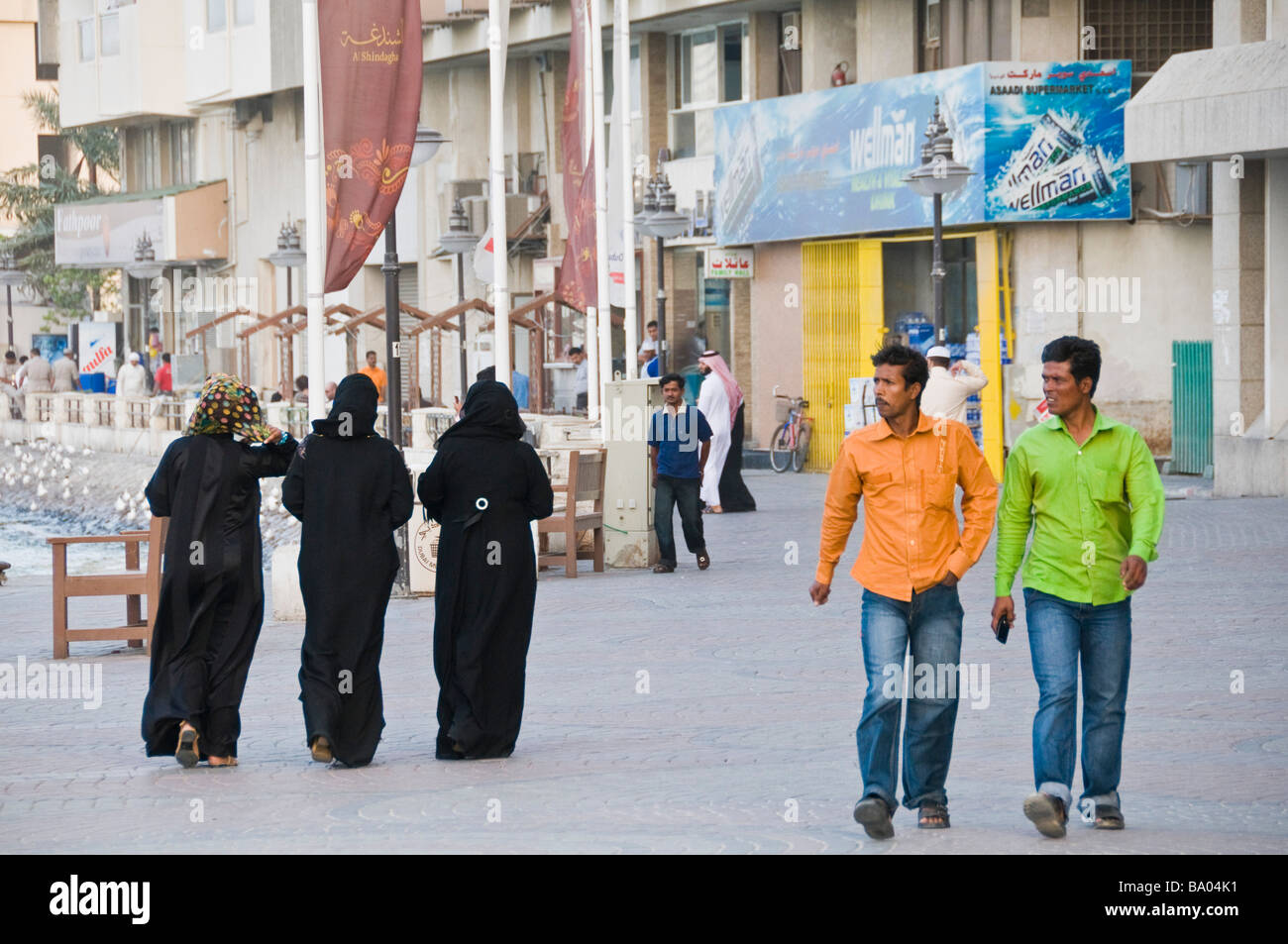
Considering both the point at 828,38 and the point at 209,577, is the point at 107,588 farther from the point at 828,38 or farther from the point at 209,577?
the point at 828,38

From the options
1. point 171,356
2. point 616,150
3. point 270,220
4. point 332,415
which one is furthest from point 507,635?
point 171,356

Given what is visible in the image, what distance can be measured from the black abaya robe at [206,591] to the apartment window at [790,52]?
2374cm

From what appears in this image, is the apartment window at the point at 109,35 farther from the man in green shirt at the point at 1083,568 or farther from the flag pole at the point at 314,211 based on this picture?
the man in green shirt at the point at 1083,568

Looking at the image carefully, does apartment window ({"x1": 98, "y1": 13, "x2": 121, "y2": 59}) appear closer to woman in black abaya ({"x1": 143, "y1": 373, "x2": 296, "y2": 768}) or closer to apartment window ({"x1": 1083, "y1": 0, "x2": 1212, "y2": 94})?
apartment window ({"x1": 1083, "y1": 0, "x2": 1212, "y2": 94})

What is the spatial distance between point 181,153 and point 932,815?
46.8m

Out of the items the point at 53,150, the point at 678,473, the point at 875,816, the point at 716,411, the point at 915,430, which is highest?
the point at 53,150

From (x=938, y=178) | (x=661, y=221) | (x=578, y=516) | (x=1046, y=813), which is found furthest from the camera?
(x=661, y=221)

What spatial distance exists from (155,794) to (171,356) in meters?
43.5

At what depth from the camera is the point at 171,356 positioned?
167ft

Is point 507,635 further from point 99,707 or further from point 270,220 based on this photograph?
point 270,220

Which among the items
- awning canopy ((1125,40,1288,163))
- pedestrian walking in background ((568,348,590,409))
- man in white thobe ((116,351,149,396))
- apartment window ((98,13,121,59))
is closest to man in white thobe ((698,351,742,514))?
awning canopy ((1125,40,1288,163))

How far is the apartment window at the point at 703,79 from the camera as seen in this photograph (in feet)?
111

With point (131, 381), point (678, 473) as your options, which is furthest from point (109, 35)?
point (678, 473)

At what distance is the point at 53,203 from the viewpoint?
206 ft
